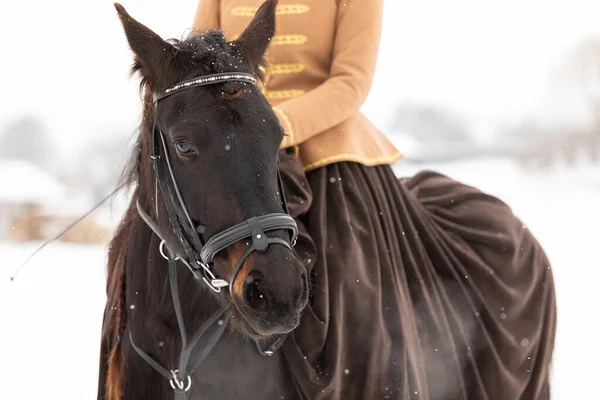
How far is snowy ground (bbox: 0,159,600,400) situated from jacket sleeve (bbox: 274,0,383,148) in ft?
10.2

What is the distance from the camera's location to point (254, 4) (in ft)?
9.68

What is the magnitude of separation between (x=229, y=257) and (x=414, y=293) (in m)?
1.00

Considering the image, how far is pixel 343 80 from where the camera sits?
276 centimetres

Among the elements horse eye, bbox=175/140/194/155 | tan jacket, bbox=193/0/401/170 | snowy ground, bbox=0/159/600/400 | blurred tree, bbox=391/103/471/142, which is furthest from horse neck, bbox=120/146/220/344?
blurred tree, bbox=391/103/471/142

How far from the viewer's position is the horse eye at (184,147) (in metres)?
1.92

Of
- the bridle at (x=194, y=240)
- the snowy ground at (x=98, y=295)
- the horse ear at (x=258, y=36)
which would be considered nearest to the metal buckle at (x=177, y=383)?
the bridle at (x=194, y=240)

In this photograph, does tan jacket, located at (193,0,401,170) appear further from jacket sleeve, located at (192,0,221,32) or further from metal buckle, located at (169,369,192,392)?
metal buckle, located at (169,369,192,392)

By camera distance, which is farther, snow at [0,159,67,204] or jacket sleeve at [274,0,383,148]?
snow at [0,159,67,204]

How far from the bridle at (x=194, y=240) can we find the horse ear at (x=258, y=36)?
0.17 m

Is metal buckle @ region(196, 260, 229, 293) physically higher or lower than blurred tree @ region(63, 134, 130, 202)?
higher

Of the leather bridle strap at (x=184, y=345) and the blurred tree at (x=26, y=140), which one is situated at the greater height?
the leather bridle strap at (x=184, y=345)

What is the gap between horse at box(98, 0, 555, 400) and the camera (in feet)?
6.07

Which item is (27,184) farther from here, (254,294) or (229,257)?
(254,294)

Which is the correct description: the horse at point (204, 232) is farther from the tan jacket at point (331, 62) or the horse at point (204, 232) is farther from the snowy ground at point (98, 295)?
the snowy ground at point (98, 295)
